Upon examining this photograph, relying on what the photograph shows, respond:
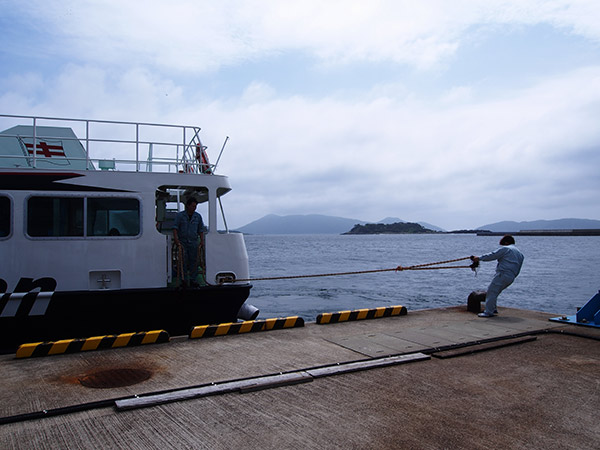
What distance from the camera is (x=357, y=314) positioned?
27.9ft

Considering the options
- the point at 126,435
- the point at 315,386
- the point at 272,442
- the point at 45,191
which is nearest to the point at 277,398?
the point at 315,386

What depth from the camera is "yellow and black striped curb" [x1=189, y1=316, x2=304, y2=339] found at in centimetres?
707

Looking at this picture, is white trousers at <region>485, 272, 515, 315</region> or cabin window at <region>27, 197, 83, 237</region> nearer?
cabin window at <region>27, 197, 83, 237</region>

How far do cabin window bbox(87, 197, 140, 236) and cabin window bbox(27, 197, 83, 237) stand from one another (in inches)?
7.4

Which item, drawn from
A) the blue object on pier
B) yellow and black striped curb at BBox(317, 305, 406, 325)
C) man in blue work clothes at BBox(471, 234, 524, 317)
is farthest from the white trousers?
yellow and black striped curb at BBox(317, 305, 406, 325)

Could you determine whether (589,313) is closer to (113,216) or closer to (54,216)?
(113,216)

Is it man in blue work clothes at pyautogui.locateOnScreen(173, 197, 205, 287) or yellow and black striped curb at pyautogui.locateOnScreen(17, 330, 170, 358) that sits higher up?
man in blue work clothes at pyautogui.locateOnScreen(173, 197, 205, 287)

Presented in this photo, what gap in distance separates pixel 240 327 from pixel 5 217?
4.37 m

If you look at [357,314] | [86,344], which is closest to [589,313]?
[357,314]

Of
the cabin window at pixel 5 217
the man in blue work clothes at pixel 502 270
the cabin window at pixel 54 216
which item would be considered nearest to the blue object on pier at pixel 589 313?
the man in blue work clothes at pixel 502 270

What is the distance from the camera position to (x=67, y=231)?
26.6ft

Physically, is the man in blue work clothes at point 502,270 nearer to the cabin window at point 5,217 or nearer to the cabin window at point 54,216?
the cabin window at point 54,216

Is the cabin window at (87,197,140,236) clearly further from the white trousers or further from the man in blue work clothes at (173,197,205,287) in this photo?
the white trousers

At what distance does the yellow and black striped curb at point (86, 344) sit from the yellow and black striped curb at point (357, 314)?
8.91ft
